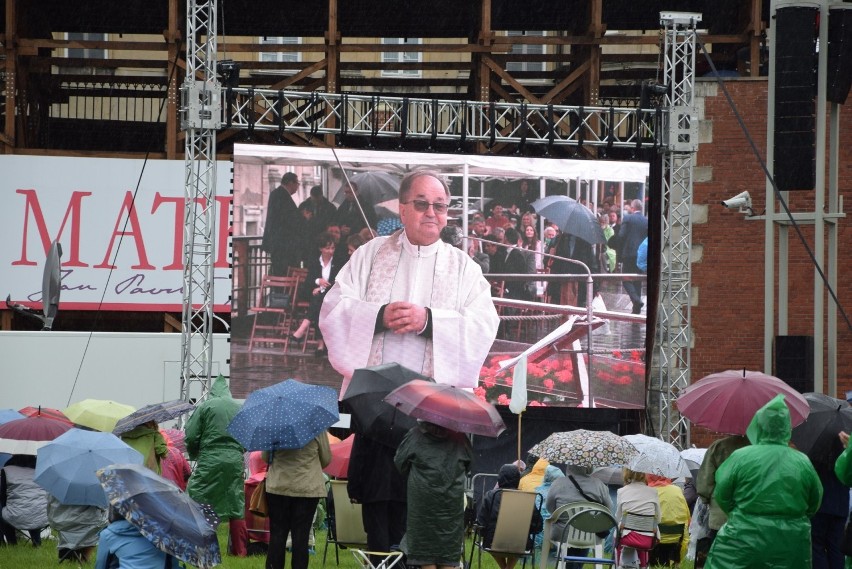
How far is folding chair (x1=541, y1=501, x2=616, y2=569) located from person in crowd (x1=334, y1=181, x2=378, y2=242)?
10.5 m

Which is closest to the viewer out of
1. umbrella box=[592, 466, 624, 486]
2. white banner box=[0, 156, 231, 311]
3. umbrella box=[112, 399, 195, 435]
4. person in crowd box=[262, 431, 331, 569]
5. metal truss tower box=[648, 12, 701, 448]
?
person in crowd box=[262, 431, 331, 569]

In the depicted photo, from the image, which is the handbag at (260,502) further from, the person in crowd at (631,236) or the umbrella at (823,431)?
the person in crowd at (631,236)

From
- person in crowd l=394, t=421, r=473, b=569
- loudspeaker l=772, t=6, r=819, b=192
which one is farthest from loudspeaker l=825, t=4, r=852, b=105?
person in crowd l=394, t=421, r=473, b=569

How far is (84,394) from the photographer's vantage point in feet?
62.5

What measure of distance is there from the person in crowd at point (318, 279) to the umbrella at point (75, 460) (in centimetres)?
1032

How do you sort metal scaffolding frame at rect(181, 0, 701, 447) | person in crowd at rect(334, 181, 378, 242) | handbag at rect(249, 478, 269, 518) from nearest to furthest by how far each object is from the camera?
handbag at rect(249, 478, 269, 518) → metal scaffolding frame at rect(181, 0, 701, 447) → person in crowd at rect(334, 181, 378, 242)

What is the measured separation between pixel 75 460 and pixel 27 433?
289cm

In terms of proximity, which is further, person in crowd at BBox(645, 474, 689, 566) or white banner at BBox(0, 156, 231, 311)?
white banner at BBox(0, 156, 231, 311)

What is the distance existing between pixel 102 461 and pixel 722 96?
571 inches

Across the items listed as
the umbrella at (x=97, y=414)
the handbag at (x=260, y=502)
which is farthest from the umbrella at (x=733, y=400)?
the umbrella at (x=97, y=414)

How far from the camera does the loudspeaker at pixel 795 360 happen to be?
40.1 feet

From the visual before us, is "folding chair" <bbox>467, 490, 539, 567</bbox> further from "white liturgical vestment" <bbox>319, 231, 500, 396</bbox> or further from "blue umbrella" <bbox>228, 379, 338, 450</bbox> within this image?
"white liturgical vestment" <bbox>319, 231, 500, 396</bbox>

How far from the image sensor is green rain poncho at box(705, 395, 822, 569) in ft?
21.8

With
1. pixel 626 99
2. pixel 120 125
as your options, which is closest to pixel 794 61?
pixel 626 99
